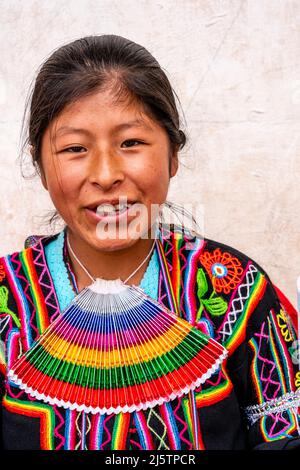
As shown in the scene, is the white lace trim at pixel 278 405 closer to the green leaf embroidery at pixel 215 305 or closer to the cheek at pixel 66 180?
the green leaf embroidery at pixel 215 305

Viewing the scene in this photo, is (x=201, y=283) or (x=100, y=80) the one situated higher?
(x=100, y=80)

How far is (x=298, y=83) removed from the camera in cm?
244

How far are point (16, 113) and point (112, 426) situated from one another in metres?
1.47

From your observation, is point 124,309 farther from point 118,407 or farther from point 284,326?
point 284,326


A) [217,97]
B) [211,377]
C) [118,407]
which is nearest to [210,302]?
[211,377]

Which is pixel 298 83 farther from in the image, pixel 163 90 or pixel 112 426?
pixel 112 426

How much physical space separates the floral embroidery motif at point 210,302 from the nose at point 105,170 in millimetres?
340

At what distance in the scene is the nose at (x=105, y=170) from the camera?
1351 mm

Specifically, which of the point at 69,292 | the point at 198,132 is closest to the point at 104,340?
the point at 69,292

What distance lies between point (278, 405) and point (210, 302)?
266mm

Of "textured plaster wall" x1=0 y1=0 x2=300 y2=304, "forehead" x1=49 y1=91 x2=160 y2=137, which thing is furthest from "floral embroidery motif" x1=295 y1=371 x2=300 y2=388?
"textured plaster wall" x1=0 y1=0 x2=300 y2=304

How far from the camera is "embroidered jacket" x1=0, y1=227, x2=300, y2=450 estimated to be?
1.44 meters

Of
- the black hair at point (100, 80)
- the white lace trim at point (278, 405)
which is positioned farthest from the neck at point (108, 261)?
the white lace trim at point (278, 405)

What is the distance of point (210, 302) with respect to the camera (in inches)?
60.6
